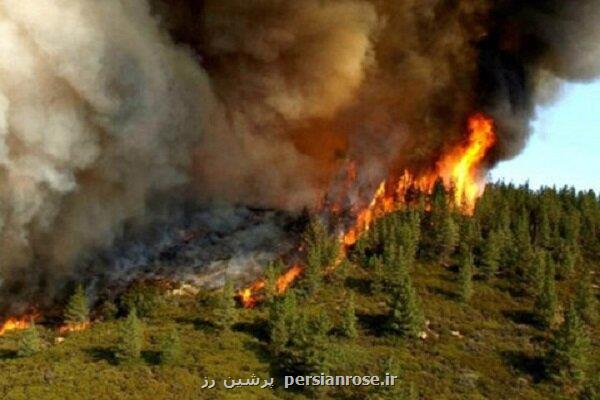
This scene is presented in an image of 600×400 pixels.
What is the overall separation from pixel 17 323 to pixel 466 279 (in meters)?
50.5

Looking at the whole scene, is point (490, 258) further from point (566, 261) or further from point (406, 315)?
point (406, 315)

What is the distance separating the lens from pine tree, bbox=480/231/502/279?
105 metres

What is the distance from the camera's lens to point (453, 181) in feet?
429

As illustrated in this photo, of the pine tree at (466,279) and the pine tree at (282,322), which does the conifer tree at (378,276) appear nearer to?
the pine tree at (466,279)

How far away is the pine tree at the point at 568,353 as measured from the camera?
7662 centimetres

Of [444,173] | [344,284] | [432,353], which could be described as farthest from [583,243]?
[432,353]

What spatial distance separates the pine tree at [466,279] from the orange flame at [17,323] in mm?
48114

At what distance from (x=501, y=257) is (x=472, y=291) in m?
12.2

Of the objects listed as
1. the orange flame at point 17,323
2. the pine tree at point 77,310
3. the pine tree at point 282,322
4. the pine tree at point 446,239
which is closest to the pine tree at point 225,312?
the pine tree at point 282,322

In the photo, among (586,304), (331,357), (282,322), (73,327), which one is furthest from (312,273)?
(586,304)

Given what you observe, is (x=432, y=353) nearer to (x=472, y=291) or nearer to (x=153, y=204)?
(x=472, y=291)

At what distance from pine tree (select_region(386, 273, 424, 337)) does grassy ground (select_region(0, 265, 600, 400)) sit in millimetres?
1503

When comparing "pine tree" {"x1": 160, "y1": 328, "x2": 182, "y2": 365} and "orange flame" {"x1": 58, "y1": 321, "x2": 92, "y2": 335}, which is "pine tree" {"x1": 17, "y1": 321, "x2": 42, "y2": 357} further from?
"pine tree" {"x1": 160, "y1": 328, "x2": 182, "y2": 365}

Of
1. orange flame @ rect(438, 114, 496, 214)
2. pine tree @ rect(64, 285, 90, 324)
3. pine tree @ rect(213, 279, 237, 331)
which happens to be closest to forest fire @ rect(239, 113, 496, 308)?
orange flame @ rect(438, 114, 496, 214)
